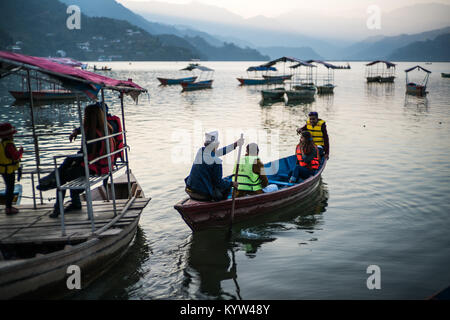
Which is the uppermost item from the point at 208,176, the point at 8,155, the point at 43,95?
the point at 43,95

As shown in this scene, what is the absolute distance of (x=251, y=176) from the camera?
8.78m

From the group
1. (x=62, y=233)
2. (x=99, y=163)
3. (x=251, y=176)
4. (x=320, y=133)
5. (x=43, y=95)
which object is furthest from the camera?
(x=43, y=95)

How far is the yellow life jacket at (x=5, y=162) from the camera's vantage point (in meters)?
6.70

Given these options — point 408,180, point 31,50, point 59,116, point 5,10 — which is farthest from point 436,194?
point 5,10

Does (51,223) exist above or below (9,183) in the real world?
below

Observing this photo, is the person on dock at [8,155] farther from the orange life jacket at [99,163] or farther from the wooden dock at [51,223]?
the orange life jacket at [99,163]

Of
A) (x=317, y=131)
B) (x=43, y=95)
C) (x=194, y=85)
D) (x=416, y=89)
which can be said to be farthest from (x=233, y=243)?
(x=194, y=85)

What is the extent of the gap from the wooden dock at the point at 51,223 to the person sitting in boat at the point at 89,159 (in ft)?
1.07

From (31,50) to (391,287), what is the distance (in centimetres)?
18925

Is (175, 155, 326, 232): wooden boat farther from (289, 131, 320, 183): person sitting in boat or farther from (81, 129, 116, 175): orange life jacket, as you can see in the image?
(81, 129, 116, 175): orange life jacket

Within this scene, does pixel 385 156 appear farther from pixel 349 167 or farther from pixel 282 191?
pixel 282 191

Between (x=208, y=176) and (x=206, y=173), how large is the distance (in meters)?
0.09

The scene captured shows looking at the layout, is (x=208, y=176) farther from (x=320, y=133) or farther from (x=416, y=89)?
(x=416, y=89)

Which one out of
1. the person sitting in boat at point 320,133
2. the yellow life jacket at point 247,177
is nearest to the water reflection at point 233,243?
the yellow life jacket at point 247,177
